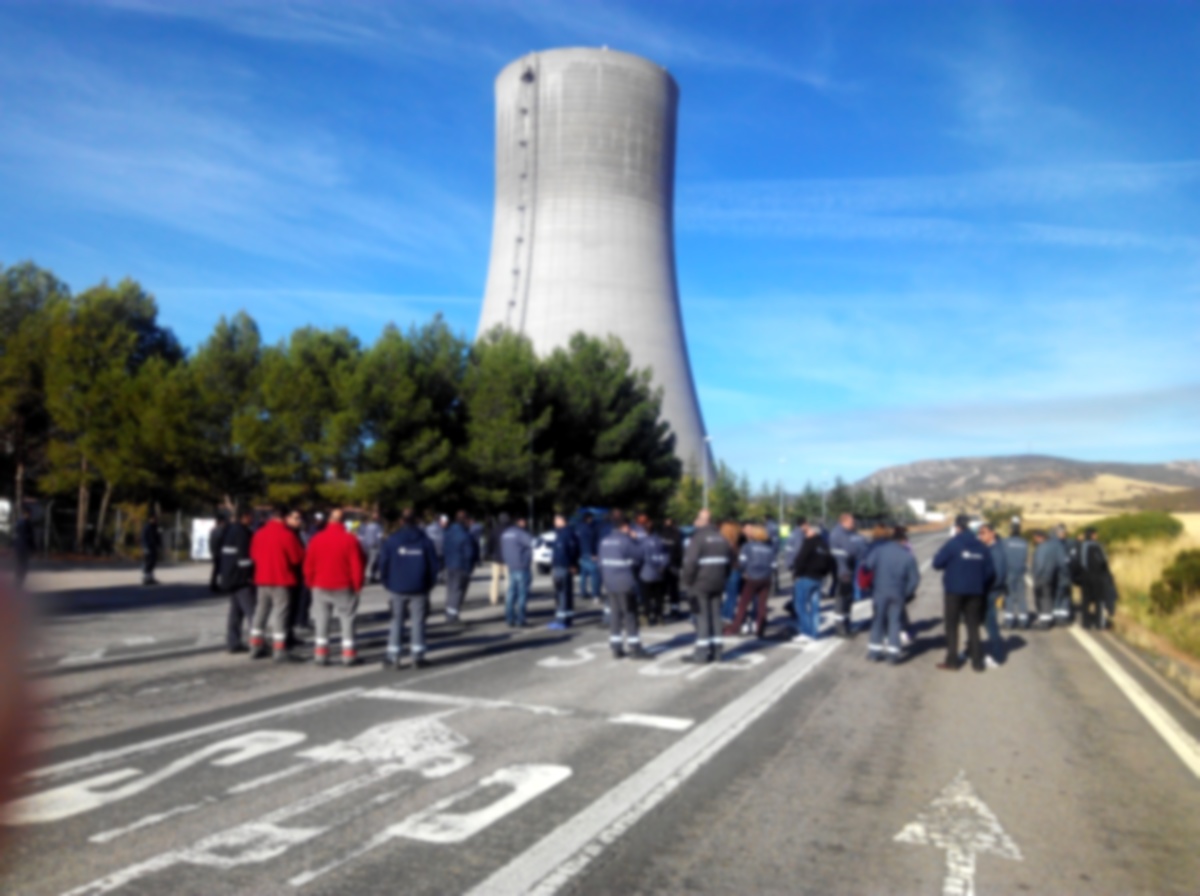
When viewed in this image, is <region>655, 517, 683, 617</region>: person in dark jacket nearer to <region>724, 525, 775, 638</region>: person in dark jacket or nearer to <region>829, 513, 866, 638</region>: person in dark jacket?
<region>724, 525, 775, 638</region>: person in dark jacket

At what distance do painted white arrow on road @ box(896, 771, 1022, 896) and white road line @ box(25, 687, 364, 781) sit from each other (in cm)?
416

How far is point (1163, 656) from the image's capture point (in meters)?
12.0

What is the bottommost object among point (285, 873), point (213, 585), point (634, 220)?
point (285, 873)

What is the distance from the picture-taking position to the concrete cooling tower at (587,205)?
43.2 meters

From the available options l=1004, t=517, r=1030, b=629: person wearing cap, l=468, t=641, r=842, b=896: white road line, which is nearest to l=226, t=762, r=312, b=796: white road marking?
l=468, t=641, r=842, b=896: white road line

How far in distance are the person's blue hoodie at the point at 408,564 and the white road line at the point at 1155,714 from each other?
6.31 meters

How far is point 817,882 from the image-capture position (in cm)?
418

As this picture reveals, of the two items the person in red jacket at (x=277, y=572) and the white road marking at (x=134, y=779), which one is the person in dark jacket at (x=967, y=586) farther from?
the white road marking at (x=134, y=779)

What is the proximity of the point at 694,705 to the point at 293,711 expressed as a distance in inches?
121

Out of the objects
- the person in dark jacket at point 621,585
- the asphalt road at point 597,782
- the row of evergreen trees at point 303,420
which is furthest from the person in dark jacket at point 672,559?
the row of evergreen trees at point 303,420

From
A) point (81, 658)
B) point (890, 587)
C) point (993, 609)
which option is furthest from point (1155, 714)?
point (81, 658)

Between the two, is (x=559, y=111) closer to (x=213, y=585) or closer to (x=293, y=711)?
(x=213, y=585)

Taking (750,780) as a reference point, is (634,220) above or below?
above

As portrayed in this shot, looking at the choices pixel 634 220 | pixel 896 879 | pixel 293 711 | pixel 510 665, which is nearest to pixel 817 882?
pixel 896 879
